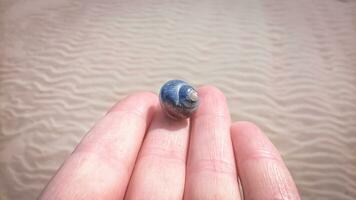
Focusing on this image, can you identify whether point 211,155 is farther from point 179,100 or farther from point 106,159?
point 106,159

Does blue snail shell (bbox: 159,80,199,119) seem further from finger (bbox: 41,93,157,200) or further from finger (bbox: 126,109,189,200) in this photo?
finger (bbox: 41,93,157,200)

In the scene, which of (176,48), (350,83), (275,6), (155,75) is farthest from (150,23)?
(350,83)

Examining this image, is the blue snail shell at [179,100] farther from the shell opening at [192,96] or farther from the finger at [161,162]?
the finger at [161,162]

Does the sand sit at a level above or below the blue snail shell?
below

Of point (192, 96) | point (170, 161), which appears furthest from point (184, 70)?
point (170, 161)

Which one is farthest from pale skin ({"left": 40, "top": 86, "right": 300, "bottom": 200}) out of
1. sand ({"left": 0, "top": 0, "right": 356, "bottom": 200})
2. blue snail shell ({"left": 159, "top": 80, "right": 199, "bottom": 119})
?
sand ({"left": 0, "top": 0, "right": 356, "bottom": 200})

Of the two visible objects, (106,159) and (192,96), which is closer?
(106,159)
